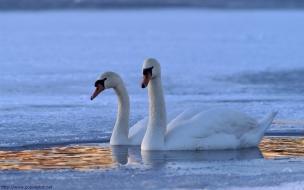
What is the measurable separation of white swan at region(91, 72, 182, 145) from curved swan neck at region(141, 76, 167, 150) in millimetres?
472

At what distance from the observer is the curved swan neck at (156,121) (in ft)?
25.1

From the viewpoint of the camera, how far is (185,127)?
25.4 feet

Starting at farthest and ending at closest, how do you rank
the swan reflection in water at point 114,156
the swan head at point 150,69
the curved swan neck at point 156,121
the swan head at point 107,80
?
→ the swan head at point 107,80 → the curved swan neck at point 156,121 → the swan head at point 150,69 → the swan reflection in water at point 114,156

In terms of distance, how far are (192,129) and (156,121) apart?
1.33ft

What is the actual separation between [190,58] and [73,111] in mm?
10156

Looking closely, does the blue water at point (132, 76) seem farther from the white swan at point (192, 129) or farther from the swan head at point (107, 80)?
the white swan at point (192, 129)

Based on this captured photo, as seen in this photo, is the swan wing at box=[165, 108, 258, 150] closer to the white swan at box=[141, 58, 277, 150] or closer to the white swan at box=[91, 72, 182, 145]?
the white swan at box=[141, 58, 277, 150]

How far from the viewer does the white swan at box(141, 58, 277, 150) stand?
7.66 meters

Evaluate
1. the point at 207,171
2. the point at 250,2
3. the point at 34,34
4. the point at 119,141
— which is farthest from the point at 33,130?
the point at 250,2

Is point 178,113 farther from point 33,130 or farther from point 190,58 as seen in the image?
point 190,58

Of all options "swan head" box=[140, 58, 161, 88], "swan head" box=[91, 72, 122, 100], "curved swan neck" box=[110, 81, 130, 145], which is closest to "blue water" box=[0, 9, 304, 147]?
"curved swan neck" box=[110, 81, 130, 145]

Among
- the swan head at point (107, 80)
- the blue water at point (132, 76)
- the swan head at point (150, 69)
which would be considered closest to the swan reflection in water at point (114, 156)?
the blue water at point (132, 76)

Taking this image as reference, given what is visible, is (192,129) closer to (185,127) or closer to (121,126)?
(185,127)

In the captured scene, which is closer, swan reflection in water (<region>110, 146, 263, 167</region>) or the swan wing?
swan reflection in water (<region>110, 146, 263, 167</region>)
